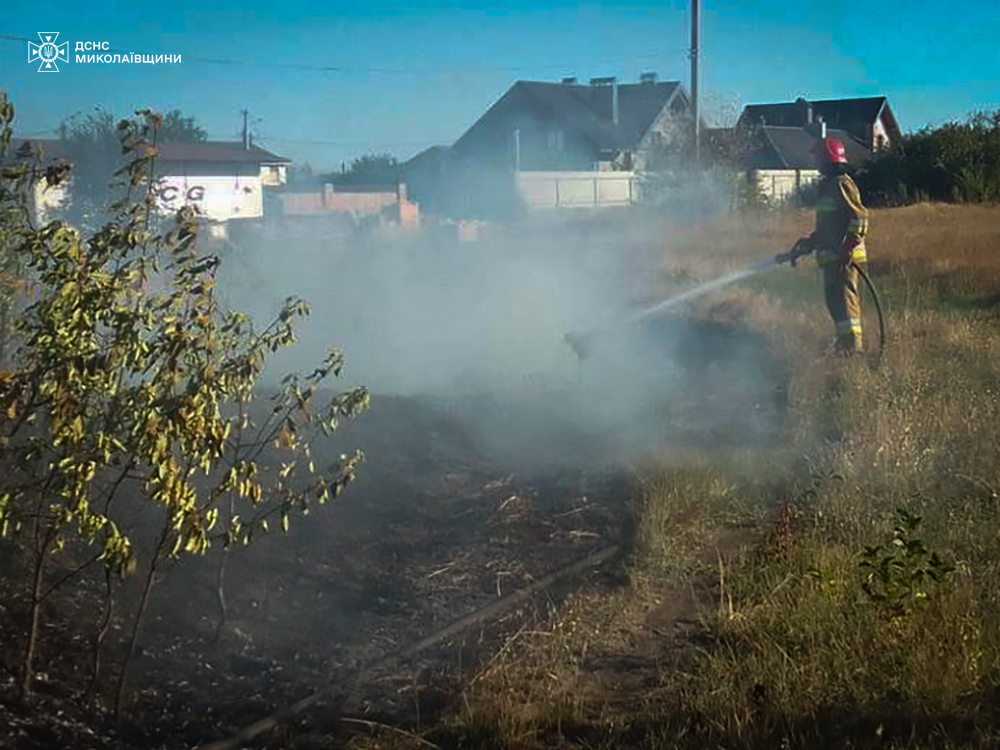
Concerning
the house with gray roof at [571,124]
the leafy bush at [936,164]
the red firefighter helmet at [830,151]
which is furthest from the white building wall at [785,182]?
the red firefighter helmet at [830,151]

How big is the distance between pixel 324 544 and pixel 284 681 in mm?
1297

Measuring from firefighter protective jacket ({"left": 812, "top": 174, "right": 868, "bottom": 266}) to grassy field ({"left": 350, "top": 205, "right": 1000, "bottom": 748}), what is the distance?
1.22 meters

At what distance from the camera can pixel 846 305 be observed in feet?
28.5

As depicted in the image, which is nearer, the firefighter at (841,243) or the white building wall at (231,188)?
the firefighter at (841,243)

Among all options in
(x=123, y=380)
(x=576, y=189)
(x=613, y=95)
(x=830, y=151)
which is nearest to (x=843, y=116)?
(x=613, y=95)

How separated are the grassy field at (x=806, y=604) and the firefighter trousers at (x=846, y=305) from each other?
80cm

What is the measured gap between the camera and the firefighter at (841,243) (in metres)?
8.60

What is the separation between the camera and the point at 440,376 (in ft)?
31.0

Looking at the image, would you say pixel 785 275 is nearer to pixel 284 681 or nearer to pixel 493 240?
pixel 493 240

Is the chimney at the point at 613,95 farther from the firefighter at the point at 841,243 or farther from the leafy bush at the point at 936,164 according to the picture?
the firefighter at the point at 841,243

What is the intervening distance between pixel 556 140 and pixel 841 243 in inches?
1505

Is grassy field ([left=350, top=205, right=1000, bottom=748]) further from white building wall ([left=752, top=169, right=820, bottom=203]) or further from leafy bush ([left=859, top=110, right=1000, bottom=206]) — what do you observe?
white building wall ([left=752, top=169, right=820, bottom=203])

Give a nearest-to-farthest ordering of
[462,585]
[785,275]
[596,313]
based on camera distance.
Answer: [462,585], [596,313], [785,275]

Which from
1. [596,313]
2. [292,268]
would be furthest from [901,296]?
[292,268]
